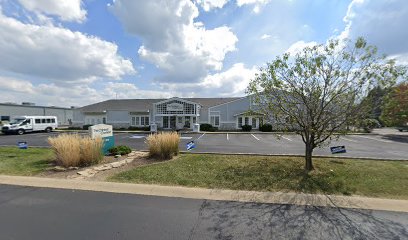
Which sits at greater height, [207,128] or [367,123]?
[367,123]

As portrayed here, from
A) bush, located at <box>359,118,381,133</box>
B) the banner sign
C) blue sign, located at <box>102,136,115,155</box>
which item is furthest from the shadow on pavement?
the banner sign

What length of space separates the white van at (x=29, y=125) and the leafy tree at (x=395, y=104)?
34.5 meters

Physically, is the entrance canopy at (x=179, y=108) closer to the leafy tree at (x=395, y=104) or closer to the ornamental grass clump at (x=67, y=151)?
the ornamental grass clump at (x=67, y=151)

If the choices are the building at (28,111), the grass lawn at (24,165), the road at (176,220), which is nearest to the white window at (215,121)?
the grass lawn at (24,165)

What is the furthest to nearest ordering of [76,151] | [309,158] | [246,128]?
[246,128] → [76,151] → [309,158]

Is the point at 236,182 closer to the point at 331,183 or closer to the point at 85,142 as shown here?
the point at 331,183

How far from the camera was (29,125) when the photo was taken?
91.6 feet

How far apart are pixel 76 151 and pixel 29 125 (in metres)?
26.2

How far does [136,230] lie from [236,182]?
11.1 feet

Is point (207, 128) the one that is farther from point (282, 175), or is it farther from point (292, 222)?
point (292, 222)

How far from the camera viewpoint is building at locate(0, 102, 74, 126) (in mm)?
43969

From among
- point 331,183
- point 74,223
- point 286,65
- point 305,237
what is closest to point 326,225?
point 305,237

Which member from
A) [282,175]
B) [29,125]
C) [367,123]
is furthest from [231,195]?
[29,125]

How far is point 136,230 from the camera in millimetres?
3701
